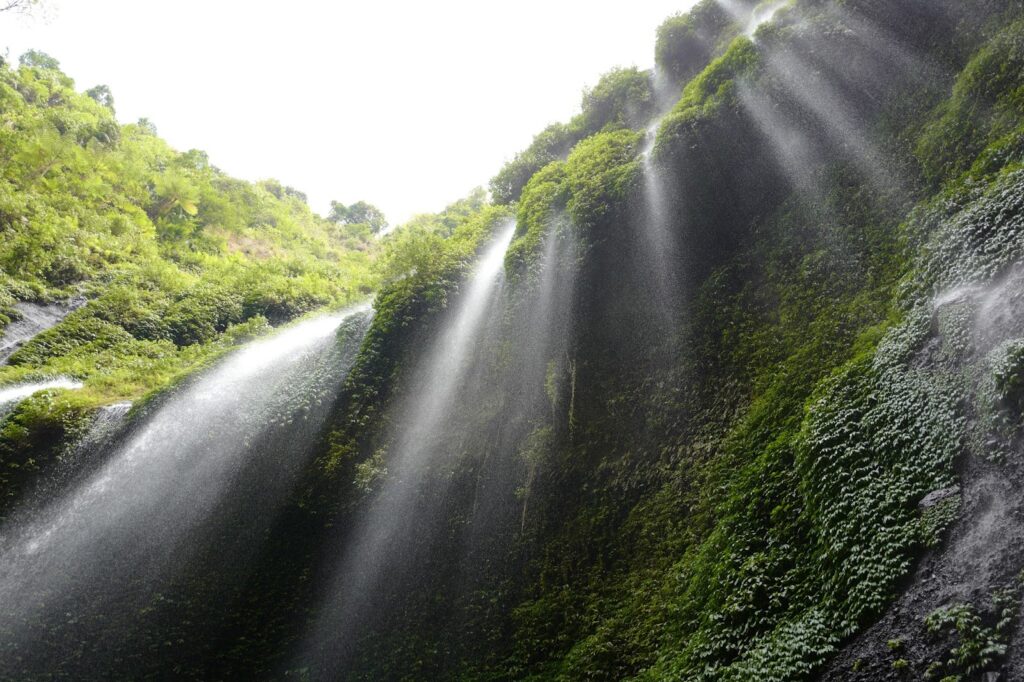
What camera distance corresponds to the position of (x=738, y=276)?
31.1 feet

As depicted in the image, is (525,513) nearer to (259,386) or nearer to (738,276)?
(738,276)

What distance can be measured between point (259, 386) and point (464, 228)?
21.9 feet

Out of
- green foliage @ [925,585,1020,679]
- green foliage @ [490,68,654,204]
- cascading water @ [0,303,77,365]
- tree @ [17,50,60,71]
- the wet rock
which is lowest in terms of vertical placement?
green foliage @ [925,585,1020,679]

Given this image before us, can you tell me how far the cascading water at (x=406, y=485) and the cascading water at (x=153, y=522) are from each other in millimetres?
1778

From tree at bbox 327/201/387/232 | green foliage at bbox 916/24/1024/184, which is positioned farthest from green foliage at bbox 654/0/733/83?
tree at bbox 327/201/387/232

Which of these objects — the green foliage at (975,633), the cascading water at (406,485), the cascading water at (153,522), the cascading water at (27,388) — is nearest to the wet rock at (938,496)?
the green foliage at (975,633)

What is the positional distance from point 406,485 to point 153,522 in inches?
196

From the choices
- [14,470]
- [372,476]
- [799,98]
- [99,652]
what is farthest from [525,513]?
[14,470]

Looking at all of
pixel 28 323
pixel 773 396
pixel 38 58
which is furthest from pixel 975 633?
pixel 38 58

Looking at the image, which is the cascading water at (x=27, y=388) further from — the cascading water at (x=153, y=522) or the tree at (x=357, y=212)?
the tree at (x=357, y=212)

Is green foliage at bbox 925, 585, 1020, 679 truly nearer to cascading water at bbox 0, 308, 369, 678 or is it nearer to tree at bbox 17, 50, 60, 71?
cascading water at bbox 0, 308, 369, 678

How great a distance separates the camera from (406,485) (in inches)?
406

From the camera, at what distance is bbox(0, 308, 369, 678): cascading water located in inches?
385

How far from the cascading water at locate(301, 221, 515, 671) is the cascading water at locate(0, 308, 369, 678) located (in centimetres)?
178
